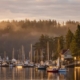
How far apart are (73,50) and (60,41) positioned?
2765 cm

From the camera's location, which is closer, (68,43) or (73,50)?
(73,50)

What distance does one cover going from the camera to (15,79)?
9119 centimetres

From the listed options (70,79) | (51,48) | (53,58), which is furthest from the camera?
(51,48)

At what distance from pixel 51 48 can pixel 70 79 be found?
11207 centimetres

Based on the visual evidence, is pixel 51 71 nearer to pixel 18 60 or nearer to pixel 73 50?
pixel 73 50

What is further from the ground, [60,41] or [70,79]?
[60,41]

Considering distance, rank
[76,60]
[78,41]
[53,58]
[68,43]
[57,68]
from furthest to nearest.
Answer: [53,58] → [68,43] → [76,60] → [78,41] → [57,68]

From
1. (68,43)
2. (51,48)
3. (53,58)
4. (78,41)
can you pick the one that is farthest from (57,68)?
(51,48)

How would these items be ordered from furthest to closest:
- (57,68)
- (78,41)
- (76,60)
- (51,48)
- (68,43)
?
(51,48) < (68,43) < (76,60) < (78,41) < (57,68)

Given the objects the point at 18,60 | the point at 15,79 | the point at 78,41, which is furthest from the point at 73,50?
the point at 18,60

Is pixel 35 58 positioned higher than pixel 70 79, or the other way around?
pixel 35 58

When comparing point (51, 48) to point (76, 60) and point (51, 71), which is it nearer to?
point (76, 60)

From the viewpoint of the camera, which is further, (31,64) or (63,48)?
(31,64)

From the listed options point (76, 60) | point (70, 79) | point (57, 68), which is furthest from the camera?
point (76, 60)
